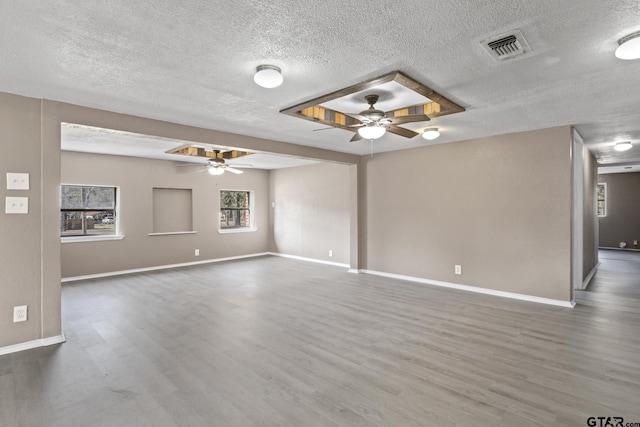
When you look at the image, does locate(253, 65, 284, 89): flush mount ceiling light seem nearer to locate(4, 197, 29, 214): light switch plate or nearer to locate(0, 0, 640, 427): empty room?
locate(0, 0, 640, 427): empty room

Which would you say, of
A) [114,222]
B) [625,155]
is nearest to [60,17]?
[114,222]

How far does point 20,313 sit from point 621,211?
13382 mm

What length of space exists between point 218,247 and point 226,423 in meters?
6.33

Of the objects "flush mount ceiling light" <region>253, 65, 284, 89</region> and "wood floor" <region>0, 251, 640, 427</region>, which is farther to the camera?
"flush mount ceiling light" <region>253, 65, 284, 89</region>

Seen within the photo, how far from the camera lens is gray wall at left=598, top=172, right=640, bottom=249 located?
920 centimetres

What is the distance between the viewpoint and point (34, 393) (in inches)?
90.1

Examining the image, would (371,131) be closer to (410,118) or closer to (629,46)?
(410,118)

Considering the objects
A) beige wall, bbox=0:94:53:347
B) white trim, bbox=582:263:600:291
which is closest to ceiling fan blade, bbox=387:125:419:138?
beige wall, bbox=0:94:53:347

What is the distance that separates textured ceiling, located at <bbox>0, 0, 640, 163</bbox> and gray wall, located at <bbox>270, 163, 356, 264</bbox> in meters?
3.99

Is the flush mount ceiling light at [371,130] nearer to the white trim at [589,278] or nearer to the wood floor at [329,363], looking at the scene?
the wood floor at [329,363]

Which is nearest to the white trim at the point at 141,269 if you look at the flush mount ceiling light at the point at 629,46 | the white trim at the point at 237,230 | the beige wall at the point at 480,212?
the white trim at the point at 237,230

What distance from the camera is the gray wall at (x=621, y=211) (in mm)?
9195

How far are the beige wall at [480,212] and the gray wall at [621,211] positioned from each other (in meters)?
7.59

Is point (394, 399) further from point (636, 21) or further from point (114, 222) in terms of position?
point (114, 222)
